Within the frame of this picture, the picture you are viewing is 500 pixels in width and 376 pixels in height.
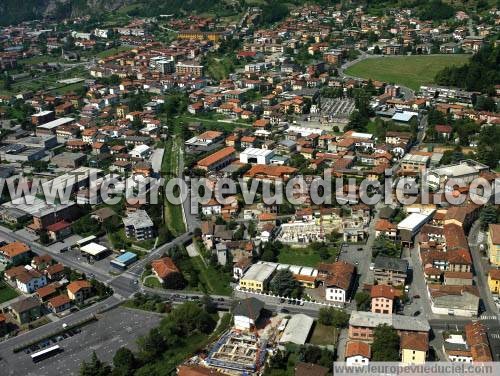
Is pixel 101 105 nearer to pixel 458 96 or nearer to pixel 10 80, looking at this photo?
pixel 10 80

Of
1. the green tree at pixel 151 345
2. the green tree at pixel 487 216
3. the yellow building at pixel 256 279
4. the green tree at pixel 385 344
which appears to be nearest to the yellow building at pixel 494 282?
the green tree at pixel 487 216

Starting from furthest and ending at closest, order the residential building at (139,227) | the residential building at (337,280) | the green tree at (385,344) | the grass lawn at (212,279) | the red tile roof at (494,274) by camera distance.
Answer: the residential building at (139,227) → the grass lawn at (212,279) → the red tile roof at (494,274) → the residential building at (337,280) → the green tree at (385,344)

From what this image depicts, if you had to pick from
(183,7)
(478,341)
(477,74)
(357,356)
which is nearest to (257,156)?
(357,356)

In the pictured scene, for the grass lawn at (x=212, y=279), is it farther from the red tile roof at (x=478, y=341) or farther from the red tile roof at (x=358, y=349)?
the red tile roof at (x=478, y=341)

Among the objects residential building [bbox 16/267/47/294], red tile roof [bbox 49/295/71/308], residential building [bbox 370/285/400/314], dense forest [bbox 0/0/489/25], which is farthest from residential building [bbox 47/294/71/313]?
dense forest [bbox 0/0/489/25]

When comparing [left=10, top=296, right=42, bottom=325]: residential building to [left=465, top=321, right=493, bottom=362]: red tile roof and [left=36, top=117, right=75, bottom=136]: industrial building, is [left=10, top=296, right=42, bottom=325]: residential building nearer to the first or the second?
[left=465, top=321, right=493, bottom=362]: red tile roof

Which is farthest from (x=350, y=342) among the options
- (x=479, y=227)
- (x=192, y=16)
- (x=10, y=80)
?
(x=192, y=16)
